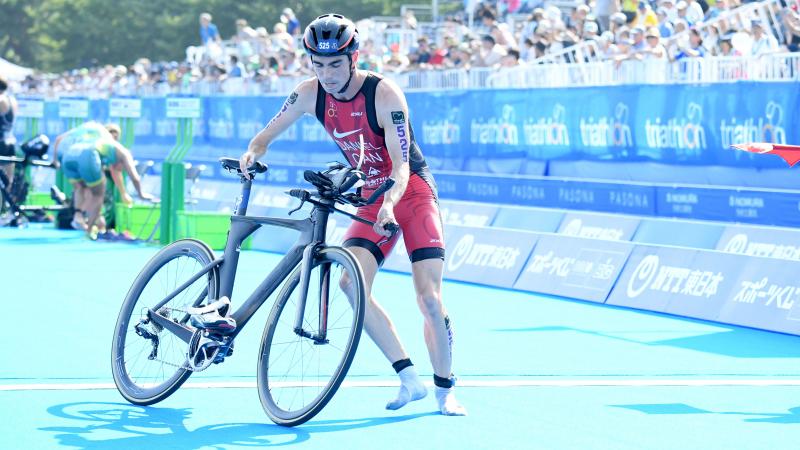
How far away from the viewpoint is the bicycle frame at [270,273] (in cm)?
671

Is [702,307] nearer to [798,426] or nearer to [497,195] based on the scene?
[798,426]

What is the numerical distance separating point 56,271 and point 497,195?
763 centimetres

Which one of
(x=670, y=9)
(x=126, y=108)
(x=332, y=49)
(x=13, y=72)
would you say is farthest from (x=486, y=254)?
(x=13, y=72)

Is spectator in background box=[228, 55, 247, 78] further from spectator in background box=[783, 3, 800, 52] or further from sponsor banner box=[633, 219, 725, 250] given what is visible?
sponsor banner box=[633, 219, 725, 250]

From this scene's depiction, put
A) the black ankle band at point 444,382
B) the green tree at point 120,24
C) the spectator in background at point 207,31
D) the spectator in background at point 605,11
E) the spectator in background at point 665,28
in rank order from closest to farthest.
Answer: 1. the black ankle band at point 444,382
2. the spectator in background at point 665,28
3. the spectator in background at point 605,11
4. the spectator in background at point 207,31
5. the green tree at point 120,24

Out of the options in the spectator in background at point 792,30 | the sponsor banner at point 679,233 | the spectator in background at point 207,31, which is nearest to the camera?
the sponsor banner at point 679,233

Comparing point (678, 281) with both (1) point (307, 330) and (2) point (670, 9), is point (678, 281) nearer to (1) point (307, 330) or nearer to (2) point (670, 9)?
(1) point (307, 330)

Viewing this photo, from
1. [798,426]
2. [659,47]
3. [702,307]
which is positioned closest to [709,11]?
[659,47]

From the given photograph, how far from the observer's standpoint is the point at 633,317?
11.8m

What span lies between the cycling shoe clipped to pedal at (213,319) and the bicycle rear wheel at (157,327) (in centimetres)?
17

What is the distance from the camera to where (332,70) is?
6.75 meters

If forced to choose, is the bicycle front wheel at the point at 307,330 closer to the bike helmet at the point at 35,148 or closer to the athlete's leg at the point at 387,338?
the athlete's leg at the point at 387,338

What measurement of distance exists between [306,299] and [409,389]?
824mm

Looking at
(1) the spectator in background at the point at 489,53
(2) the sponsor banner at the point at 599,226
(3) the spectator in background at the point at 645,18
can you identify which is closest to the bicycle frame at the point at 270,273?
(2) the sponsor banner at the point at 599,226
